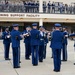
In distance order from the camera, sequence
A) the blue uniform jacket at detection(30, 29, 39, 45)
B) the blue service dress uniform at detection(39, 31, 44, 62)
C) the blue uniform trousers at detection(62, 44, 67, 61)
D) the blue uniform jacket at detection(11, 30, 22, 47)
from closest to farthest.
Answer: the blue uniform jacket at detection(11, 30, 22, 47), the blue uniform jacket at detection(30, 29, 39, 45), the blue service dress uniform at detection(39, 31, 44, 62), the blue uniform trousers at detection(62, 44, 67, 61)

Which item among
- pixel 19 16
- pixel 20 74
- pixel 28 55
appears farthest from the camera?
pixel 19 16

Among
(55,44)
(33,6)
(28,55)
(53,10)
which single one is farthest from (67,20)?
(55,44)

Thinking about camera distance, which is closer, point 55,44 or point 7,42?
point 55,44

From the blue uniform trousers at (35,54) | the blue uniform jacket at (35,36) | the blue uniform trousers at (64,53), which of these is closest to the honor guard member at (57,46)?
the blue uniform jacket at (35,36)

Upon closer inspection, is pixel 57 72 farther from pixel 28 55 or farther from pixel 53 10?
pixel 53 10

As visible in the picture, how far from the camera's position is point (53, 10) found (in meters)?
36.4

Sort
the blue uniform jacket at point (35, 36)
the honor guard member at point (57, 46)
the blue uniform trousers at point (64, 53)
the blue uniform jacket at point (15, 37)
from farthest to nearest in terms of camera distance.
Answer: the blue uniform trousers at point (64, 53) < the blue uniform jacket at point (35, 36) < the blue uniform jacket at point (15, 37) < the honor guard member at point (57, 46)

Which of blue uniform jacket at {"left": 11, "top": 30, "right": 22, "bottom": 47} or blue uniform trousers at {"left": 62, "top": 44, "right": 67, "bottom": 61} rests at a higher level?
blue uniform jacket at {"left": 11, "top": 30, "right": 22, "bottom": 47}

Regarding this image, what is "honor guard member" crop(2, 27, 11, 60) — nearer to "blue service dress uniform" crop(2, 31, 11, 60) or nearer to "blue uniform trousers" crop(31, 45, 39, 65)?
"blue service dress uniform" crop(2, 31, 11, 60)

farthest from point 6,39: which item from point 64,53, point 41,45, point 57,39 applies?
point 57,39

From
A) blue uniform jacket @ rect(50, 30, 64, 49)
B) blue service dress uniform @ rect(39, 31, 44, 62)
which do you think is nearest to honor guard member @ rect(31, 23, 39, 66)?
blue service dress uniform @ rect(39, 31, 44, 62)

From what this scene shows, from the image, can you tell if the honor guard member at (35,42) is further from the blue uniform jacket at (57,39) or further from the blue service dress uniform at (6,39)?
the blue service dress uniform at (6,39)

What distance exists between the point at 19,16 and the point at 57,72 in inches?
968

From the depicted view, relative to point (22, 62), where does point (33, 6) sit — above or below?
above
